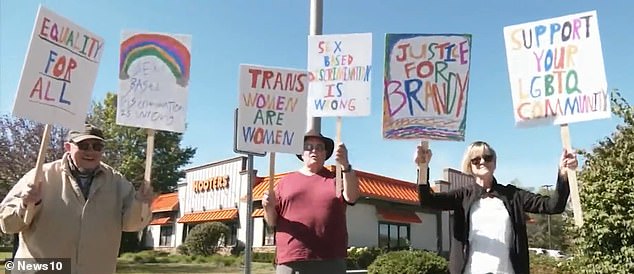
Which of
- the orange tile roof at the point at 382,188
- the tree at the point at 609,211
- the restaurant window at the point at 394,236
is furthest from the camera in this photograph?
the restaurant window at the point at 394,236

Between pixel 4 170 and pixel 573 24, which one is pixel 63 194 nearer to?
pixel 573 24

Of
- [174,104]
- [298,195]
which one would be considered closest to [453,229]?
[298,195]

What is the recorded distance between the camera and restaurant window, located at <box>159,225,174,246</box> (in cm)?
3428

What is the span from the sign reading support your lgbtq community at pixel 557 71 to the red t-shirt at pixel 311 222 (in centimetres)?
156

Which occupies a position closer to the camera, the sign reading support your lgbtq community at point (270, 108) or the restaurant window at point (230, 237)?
the sign reading support your lgbtq community at point (270, 108)

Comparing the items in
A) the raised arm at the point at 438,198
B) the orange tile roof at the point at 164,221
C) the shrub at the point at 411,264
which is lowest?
the shrub at the point at 411,264

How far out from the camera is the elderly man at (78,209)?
3.91 m

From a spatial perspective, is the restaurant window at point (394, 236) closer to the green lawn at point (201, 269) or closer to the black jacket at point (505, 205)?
the green lawn at point (201, 269)

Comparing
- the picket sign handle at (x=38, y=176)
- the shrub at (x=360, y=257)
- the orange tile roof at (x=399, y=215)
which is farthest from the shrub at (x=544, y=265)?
the picket sign handle at (x=38, y=176)

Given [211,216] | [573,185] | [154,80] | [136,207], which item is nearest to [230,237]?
[211,216]

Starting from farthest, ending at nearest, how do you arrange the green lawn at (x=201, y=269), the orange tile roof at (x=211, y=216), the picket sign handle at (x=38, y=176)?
1. the orange tile roof at (x=211, y=216)
2. the green lawn at (x=201, y=269)
3. the picket sign handle at (x=38, y=176)

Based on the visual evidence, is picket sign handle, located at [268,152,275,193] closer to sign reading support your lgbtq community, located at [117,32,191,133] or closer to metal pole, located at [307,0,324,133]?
sign reading support your lgbtq community, located at [117,32,191,133]
